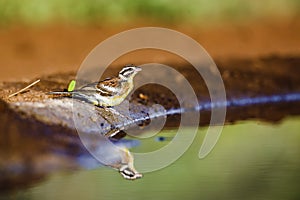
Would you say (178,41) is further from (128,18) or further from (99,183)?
(99,183)

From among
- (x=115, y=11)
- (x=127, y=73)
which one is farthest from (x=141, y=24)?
(x=127, y=73)

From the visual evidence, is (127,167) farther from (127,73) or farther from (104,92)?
(127,73)

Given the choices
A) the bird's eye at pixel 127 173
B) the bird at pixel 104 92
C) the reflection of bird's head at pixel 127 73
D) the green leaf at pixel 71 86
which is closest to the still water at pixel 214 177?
the bird's eye at pixel 127 173

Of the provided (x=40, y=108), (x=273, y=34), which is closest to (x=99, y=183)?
(x=40, y=108)

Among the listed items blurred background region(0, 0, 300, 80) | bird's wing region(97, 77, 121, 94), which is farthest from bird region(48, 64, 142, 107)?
blurred background region(0, 0, 300, 80)

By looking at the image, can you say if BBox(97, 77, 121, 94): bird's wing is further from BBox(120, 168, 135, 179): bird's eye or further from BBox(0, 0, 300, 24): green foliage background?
BBox(0, 0, 300, 24): green foliage background

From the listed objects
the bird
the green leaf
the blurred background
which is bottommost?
the bird

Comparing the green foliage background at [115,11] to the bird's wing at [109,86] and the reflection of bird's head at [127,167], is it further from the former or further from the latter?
the reflection of bird's head at [127,167]
